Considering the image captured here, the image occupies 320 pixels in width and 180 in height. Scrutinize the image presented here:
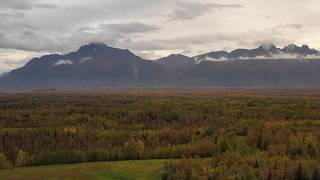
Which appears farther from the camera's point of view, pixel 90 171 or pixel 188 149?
pixel 188 149

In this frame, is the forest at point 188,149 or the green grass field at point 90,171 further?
the forest at point 188,149

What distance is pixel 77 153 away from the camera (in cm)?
4025

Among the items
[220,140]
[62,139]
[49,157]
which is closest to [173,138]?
[220,140]

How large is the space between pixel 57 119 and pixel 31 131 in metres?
17.6

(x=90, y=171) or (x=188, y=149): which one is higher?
(x=188, y=149)

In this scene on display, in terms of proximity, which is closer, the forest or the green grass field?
the green grass field

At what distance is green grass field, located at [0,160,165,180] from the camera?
32.9 metres

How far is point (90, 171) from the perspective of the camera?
1371 inches

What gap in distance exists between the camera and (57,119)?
73812 mm

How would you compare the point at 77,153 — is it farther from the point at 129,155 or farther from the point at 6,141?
the point at 6,141

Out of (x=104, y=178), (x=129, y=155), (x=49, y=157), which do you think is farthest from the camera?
(x=129, y=155)

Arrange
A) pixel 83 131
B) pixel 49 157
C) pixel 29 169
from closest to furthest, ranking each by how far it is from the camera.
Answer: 1. pixel 29 169
2. pixel 49 157
3. pixel 83 131

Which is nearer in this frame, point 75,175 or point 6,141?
point 75,175

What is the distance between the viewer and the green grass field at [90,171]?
32938 millimetres
